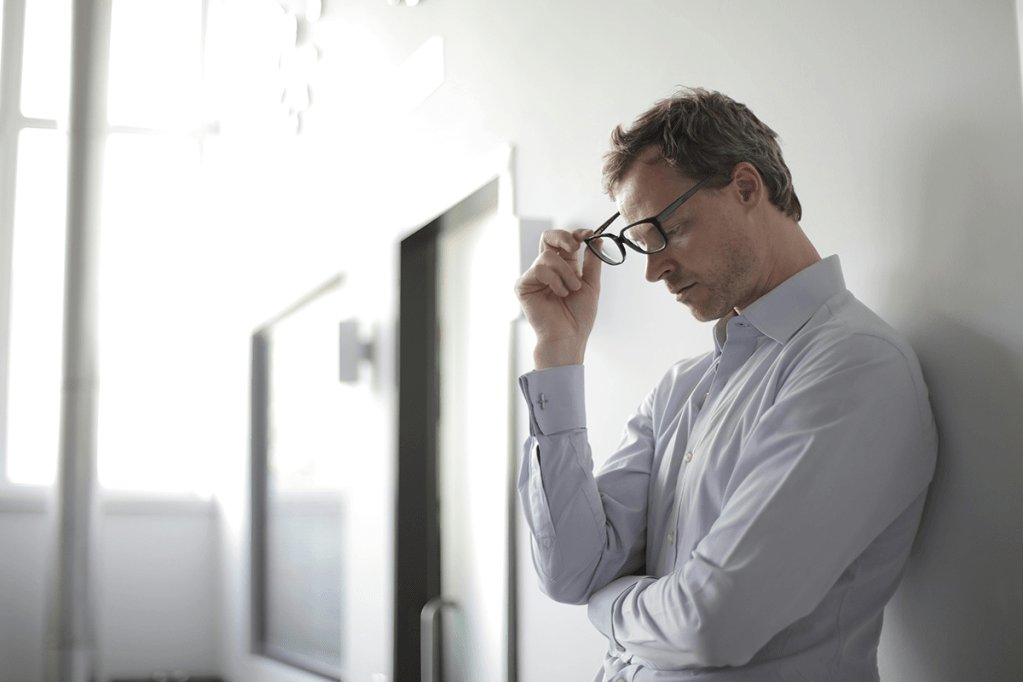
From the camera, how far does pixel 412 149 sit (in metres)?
3.14

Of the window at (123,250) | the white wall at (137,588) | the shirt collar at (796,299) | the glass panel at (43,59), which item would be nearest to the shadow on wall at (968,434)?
the shirt collar at (796,299)

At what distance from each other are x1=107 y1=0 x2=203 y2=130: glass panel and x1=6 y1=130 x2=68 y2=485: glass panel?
0.67 m

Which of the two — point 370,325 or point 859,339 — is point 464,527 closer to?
point 370,325

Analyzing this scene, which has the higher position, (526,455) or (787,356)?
(787,356)

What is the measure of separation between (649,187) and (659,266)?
0.11 metres

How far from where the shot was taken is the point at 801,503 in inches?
40.2

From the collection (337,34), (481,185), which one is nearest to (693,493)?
(481,185)

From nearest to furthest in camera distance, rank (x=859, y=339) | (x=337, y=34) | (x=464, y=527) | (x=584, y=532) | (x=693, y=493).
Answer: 1. (x=859, y=339)
2. (x=693, y=493)
3. (x=584, y=532)
4. (x=464, y=527)
5. (x=337, y=34)

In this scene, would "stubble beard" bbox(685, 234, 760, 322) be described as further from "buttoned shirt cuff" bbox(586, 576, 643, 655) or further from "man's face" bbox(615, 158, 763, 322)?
"buttoned shirt cuff" bbox(586, 576, 643, 655)

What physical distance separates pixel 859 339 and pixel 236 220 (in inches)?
208

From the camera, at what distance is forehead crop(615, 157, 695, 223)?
1278mm

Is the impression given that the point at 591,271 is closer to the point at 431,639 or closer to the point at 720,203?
the point at 720,203

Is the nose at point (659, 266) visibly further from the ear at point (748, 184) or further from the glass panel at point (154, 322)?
the glass panel at point (154, 322)

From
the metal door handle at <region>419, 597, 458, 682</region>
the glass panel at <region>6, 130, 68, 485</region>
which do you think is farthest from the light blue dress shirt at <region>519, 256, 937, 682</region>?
the glass panel at <region>6, 130, 68, 485</region>
